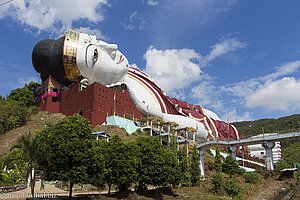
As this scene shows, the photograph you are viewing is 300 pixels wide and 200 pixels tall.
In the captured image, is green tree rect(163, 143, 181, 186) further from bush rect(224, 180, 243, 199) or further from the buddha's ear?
the buddha's ear

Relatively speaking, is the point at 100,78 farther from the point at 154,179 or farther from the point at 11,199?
the point at 11,199

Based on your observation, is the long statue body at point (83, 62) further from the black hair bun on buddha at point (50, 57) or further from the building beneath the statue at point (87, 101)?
the building beneath the statue at point (87, 101)

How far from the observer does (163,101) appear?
2432 inches

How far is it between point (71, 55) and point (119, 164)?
2948cm

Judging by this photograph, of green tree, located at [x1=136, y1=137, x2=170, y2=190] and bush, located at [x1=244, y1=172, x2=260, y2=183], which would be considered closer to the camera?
green tree, located at [x1=136, y1=137, x2=170, y2=190]

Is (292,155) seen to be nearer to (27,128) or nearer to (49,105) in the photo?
(49,105)

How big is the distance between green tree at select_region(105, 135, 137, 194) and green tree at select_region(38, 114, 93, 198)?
9.30 feet

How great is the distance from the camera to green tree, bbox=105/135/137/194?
64.0 feet

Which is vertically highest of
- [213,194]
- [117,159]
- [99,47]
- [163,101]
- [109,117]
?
[99,47]

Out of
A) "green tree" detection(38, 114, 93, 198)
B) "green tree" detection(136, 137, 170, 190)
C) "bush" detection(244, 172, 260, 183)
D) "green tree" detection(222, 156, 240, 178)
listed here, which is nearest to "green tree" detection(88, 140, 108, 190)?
"green tree" detection(38, 114, 93, 198)

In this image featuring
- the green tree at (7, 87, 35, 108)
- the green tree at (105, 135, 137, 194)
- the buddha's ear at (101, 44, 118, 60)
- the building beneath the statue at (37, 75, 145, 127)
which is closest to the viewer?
the green tree at (105, 135, 137, 194)

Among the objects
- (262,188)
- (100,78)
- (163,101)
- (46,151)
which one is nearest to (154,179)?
(46,151)

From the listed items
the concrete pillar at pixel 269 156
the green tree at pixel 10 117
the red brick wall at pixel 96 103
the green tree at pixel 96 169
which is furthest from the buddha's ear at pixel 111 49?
the green tree at pixel 96 169

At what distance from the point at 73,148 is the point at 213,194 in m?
15.4
